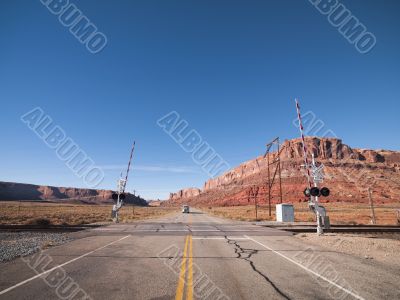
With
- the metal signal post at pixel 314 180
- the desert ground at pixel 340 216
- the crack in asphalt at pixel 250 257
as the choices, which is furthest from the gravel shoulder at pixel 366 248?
the desert ground at pixel 340 216

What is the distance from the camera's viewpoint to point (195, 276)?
729 cm

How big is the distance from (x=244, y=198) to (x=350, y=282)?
153 m

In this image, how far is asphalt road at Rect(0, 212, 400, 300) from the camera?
590 cm

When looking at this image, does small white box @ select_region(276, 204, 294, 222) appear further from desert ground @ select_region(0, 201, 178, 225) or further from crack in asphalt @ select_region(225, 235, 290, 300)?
crack in asphalt @ select_region(225, 235, 290, 300)

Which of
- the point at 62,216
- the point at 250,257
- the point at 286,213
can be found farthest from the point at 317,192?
the point at 62,216

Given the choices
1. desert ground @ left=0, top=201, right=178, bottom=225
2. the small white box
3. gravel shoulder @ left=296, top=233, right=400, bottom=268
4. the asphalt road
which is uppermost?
the small white box

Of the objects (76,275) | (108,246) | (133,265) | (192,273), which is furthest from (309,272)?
(108,246)

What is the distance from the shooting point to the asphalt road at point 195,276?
5.90 metres

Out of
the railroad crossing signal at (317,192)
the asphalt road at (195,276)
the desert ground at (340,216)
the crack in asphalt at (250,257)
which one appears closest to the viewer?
the asphalt road at (195,276)

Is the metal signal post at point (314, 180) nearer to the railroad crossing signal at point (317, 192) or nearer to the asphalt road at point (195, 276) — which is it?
the railroad crossing signal at point (317, 192)

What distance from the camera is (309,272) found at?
25.6 feet

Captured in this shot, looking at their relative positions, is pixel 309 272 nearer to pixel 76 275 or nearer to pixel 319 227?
pixel 76 275

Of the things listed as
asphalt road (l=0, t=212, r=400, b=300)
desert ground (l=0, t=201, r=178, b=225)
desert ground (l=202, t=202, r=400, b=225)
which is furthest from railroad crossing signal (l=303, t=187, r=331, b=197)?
desert ground (l=0, t=201, r=178, b=225)

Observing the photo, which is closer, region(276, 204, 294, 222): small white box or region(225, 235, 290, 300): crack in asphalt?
region(225, 235, 290, 300): crack in asphalt
